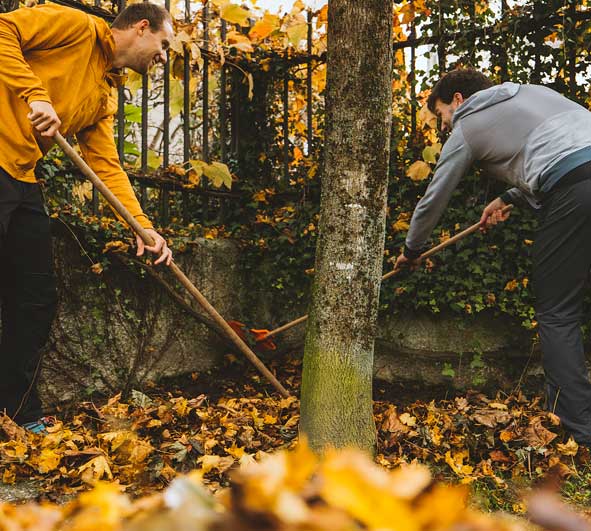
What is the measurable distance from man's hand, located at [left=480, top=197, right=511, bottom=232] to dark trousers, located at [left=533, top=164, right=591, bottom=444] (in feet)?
2.06

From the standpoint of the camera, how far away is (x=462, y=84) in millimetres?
3203

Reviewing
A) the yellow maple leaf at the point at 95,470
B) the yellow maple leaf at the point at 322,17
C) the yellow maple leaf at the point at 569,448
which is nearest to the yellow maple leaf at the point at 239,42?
the yellow maple leaf at the point at 322,17

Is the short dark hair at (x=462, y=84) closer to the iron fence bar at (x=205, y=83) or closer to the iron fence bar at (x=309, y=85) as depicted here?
the iron fence bar at (x=309, y=85)

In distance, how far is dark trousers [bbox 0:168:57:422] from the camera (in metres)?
2.73

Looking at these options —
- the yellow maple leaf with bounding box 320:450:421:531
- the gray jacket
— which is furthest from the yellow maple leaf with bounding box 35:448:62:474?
the yellow maple leaf with bounding box 320:450:421:531

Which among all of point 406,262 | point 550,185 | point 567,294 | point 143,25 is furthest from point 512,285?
point 143,25

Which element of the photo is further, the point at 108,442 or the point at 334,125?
the point at 108,442

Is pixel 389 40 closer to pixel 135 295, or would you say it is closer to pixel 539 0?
pixel 539 0

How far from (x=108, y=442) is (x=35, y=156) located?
4.31ft

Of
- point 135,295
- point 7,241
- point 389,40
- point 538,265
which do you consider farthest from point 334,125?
point 135,295

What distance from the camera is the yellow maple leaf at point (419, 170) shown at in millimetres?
3969

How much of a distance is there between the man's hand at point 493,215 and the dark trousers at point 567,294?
629 millimetres

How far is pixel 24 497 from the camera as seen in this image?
216 centimetres

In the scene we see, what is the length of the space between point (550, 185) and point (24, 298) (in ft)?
8.28
